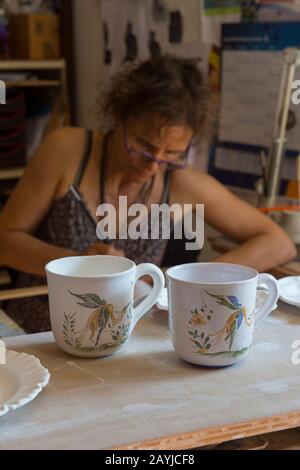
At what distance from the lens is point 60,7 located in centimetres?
280

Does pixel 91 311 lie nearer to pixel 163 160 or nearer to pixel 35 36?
pixel 163 160

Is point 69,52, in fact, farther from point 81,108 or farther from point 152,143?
point 152,143

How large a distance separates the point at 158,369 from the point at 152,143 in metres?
0.78

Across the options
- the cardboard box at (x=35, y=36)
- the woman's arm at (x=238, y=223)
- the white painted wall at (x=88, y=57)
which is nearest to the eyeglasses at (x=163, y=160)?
the woman's arm at (x=238, y=223)

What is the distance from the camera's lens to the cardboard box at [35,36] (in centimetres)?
267

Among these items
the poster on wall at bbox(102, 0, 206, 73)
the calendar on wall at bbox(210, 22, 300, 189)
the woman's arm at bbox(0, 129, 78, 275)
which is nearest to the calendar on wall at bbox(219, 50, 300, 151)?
the calendar on wall at bbox(210, 22, 300, 189)

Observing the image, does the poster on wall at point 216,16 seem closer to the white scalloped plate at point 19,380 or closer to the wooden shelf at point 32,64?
the wooden shelf at point 32,64

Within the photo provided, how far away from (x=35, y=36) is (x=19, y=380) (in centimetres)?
218

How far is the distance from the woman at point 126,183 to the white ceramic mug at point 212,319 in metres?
0.62

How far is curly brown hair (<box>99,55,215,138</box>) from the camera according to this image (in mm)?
1487

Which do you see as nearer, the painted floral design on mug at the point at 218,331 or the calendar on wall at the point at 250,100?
the painted floral design on mug at the point at 218,331

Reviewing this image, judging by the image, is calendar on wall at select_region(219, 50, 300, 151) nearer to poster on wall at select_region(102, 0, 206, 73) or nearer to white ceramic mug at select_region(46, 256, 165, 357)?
poster on wall at select_region(102, 0, 206, 73)
